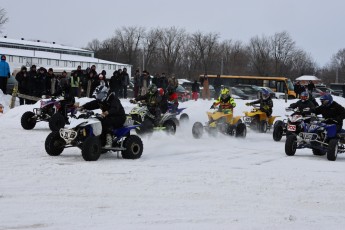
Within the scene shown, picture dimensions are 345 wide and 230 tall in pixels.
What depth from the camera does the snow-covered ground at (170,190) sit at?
280 inches

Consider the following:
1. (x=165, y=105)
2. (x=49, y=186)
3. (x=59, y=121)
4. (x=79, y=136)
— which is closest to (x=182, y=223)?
(x=49, y=186)

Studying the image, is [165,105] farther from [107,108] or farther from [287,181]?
[287,181]

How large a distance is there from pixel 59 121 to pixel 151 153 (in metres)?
4.22

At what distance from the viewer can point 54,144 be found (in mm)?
12477

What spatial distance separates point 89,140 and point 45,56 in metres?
73.2

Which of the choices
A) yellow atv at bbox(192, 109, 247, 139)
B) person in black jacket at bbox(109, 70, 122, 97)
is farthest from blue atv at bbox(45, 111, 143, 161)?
person in black jacket at bbox(109, 70, 122, 97)

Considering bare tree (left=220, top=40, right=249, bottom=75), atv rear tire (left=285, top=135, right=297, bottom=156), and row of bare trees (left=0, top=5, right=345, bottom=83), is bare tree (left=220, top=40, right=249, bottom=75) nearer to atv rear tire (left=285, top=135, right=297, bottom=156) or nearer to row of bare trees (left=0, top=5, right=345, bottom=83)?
row of bare trees (left=0, top=5, right=345, bottom=83)

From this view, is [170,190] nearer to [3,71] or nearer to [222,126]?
[222,126]

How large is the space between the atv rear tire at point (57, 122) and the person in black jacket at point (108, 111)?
14.6 ft

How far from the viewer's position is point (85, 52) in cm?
10081

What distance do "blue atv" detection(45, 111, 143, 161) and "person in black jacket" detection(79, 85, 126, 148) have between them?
0.14 m

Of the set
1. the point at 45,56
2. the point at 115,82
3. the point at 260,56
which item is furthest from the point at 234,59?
the point at 115,82

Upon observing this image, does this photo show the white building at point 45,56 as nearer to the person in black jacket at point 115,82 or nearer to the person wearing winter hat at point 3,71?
the person in black jacket at point 115,82

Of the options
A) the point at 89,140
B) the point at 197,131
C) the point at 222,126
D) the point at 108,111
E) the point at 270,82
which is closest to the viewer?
the point at 89,140
